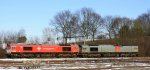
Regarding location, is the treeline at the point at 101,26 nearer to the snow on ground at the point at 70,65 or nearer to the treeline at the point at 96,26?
the treeline at the point at 96,26

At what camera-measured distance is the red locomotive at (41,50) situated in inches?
2596

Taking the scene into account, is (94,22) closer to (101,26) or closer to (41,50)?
(101,26)

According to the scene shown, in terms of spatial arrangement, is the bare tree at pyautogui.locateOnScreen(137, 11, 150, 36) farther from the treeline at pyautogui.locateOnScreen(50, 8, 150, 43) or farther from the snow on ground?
the snow on ground

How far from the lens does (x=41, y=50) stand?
68.8 metres

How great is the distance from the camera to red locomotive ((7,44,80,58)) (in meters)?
65.9

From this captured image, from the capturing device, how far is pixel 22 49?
6644 centimetres

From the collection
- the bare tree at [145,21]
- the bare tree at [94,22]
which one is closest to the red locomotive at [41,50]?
the bare tree at [94,22]

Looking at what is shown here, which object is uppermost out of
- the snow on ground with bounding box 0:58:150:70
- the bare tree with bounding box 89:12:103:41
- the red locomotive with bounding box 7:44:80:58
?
the bare tree with bounding box 89:12:103:41

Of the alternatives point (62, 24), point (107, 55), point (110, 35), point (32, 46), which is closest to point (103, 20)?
point (110, 35)

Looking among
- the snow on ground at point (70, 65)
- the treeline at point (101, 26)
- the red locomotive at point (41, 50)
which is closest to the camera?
the snow on ground at point (70, 65)

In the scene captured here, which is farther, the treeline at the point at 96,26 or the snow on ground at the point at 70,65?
the treeline at the point at 96,26

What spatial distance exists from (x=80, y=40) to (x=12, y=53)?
182 feet

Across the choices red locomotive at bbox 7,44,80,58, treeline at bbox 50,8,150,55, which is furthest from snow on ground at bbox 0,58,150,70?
treeline at bbox 50,8,150,55

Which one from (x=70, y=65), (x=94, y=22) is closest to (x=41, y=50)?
(x=70, y=65)
